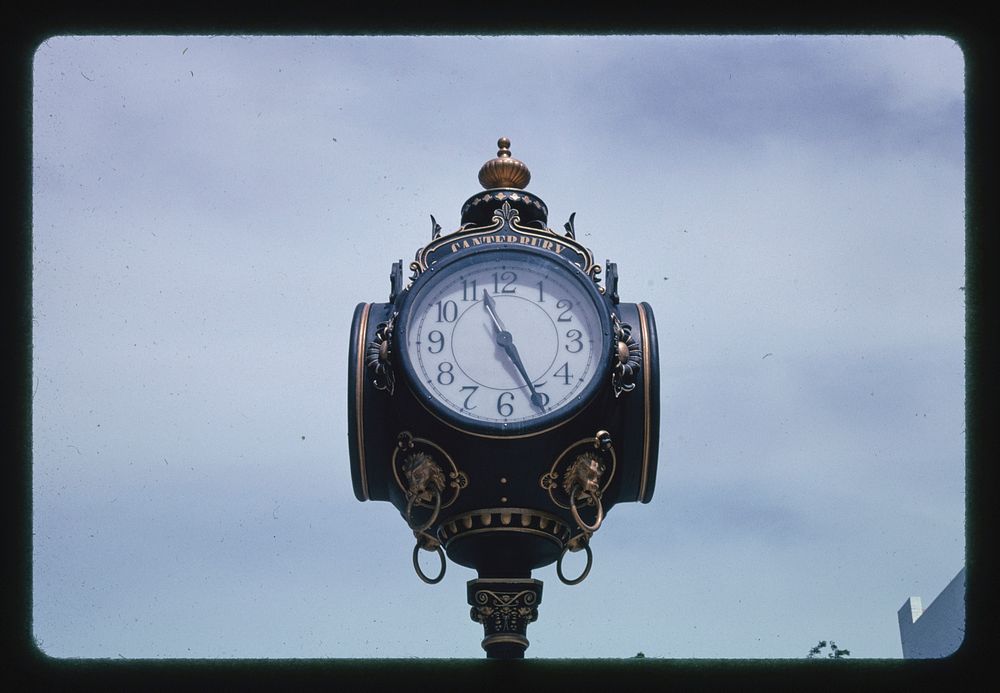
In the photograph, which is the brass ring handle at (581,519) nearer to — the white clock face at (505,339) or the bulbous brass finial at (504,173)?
the white clock face at (505,339)

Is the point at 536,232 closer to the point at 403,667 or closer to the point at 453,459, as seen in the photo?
the point at 453,459

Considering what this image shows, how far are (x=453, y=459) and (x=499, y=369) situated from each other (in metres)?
0.46

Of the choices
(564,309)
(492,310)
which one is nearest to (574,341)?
(564,309)

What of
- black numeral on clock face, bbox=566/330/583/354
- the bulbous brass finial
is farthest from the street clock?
the bulbous brass finial

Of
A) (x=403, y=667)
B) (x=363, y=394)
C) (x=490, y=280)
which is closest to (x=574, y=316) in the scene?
(x=490, y=280)

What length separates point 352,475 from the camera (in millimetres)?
8930

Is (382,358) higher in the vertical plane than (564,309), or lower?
lower

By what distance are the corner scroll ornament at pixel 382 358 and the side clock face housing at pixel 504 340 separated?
0.32ft

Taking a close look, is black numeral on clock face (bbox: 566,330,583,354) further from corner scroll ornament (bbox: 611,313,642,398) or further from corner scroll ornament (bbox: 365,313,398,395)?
corner scroll ornament (bbox: 365,313,398,395)

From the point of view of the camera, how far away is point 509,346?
28.4 feet

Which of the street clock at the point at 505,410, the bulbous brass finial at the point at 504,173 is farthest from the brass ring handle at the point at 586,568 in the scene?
the bulbous brass finial at the point at 504,173

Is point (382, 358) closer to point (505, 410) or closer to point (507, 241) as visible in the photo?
point (505, 410)

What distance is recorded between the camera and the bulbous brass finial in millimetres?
9453

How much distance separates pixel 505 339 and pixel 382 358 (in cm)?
59
